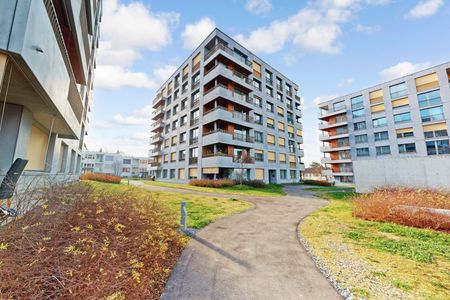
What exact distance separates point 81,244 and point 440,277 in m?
6.71

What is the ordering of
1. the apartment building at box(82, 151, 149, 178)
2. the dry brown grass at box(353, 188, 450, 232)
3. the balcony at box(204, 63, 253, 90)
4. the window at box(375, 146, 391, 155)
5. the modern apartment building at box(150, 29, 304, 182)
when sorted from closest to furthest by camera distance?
the dry brown grass at box(353, 188, 450, 232), the balcony at box(204, 63, 253, 90), the modern apartment building at box(150, 29, 304, 182), the window at box(375, 146, 391, 155), the apartment building at box(82, 151, 149, 178)

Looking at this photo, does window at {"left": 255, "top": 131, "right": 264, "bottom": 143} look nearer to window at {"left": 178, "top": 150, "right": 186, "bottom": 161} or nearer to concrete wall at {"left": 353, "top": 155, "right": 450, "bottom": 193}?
window at {"left": 178, "top": 150, "right": 186, "bottom": 161}

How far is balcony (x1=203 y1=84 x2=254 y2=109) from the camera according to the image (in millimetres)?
24297

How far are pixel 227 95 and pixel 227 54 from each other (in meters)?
5.84

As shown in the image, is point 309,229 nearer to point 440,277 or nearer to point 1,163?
Result: point 440,277

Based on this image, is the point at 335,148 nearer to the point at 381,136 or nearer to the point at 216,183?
the point at 381,136

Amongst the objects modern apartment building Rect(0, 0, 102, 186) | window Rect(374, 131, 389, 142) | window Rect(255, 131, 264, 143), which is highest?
window Rect(374, 131, 389, 142)

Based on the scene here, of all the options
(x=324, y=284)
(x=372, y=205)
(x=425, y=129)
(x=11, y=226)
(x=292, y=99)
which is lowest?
(x=324, y=284)

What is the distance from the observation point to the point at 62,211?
3.67 metres

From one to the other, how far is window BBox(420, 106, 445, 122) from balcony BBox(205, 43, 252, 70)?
30226 millimetres

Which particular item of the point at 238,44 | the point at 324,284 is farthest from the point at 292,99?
the point at 324,284

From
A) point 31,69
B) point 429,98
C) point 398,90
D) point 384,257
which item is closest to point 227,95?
point 31,69

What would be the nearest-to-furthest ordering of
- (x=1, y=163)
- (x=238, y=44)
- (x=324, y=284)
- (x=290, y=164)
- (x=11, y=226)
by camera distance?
(x=11, y=226) → (x=324, y=284) → (x=1, y=163) → (x=238, y=44) → (x=290, y=164)

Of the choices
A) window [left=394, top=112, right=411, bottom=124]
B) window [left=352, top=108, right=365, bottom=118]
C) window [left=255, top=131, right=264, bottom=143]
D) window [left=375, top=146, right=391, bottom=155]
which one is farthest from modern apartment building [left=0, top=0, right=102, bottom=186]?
window [left=352, top=108, right=365, bottom=118]
